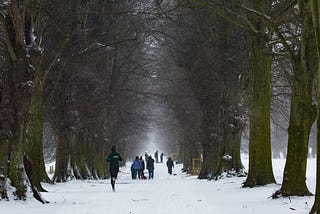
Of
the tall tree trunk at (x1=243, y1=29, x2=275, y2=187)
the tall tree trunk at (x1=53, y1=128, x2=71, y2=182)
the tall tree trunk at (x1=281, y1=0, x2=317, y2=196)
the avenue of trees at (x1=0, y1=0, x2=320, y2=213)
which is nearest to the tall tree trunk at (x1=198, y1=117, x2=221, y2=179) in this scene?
the avenue of trees at (x1=0, y1=0, x2=320, y2=213)

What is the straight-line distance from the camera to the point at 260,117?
1858 cm

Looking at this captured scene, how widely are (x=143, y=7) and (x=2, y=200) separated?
1688 centimetres

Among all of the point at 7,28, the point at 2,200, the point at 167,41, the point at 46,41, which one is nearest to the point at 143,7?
the point at 167,41

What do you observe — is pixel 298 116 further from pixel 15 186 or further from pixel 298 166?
pixel 15 186

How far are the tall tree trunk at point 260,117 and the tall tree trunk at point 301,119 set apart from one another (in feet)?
14.2

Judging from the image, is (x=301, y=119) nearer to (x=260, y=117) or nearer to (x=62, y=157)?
(x=260, y=117)

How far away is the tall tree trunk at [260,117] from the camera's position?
18.5 m

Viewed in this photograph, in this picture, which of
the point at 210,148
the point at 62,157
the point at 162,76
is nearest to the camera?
the point at 62,157

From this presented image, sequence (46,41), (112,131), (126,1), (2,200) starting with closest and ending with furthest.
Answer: (2,200) → (46,41) → (126,1) → (112,131)

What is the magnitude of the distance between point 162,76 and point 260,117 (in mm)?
22376

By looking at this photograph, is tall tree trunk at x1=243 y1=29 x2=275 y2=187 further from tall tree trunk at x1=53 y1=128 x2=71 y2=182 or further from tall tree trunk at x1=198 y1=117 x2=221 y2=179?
tall tree trunk at x1=53 y1=128 x2=71 y2=182

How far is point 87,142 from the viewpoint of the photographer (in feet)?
116

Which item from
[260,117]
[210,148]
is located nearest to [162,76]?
[210,148]

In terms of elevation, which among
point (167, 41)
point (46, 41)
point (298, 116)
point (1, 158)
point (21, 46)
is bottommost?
point (1, 158)
